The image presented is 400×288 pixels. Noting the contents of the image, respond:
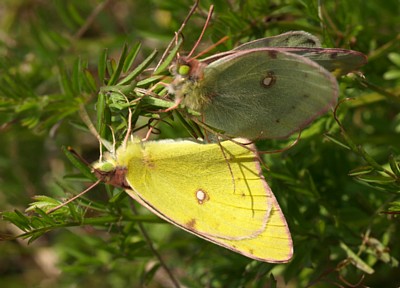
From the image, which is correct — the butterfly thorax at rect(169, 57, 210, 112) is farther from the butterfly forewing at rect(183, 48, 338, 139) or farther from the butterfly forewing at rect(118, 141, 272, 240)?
the butterfly forewing at rect(118, 141, 272, 240)

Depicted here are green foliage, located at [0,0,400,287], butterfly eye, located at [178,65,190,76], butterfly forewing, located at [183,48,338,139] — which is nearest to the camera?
butterfly forewing, located at [183,48,338,139]

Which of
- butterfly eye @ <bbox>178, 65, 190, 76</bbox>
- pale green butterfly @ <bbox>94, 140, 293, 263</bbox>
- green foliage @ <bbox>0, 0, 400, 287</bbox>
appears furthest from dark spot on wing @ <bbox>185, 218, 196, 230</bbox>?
butterfly eye @ <bbox>178, 65, 190, 76</bbox>

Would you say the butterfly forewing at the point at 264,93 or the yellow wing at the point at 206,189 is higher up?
the butterfly forewing at the point at 264,93

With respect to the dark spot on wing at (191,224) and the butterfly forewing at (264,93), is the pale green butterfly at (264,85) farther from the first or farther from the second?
the dark spot on wing at (191,224)

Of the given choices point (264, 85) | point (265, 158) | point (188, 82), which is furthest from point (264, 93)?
point (265, 158)

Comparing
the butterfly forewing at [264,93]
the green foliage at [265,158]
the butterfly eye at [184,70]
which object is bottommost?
the green foliage at [265,158]

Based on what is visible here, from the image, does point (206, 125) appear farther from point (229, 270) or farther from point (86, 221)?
point (229, 270)

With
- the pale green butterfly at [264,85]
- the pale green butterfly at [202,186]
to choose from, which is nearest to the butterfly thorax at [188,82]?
the pale green butterfly at [264,85]
